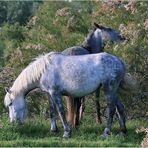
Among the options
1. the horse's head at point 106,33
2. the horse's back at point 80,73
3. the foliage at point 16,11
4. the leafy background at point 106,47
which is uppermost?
the horse's head at point 106,33

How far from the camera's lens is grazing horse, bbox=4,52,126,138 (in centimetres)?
966

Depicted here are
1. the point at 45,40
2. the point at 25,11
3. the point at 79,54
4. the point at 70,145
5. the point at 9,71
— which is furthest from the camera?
the point at 25,11

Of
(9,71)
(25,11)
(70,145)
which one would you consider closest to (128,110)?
(9,71)

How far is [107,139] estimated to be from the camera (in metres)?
9.26

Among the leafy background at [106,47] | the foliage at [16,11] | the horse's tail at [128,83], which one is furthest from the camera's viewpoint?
the foliage at [16,11]

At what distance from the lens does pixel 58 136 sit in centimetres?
971

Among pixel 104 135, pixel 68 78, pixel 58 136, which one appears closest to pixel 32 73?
pixel 68 78

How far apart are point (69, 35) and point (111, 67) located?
26.4ft

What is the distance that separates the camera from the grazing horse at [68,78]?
966 cm

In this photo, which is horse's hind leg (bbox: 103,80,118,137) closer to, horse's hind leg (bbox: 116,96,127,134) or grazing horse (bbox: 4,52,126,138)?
grazing horse (bbox: 4,52,126,138)

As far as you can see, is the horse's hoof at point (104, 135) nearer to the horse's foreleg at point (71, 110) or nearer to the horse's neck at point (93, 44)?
the horse's foreleg at point (71, 110)

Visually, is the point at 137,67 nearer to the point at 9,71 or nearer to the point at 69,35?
the point at 9,71

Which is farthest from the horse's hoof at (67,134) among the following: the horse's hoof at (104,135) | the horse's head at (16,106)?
the horse's head at (16,106)

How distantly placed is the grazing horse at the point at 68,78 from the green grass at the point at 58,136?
199mm
